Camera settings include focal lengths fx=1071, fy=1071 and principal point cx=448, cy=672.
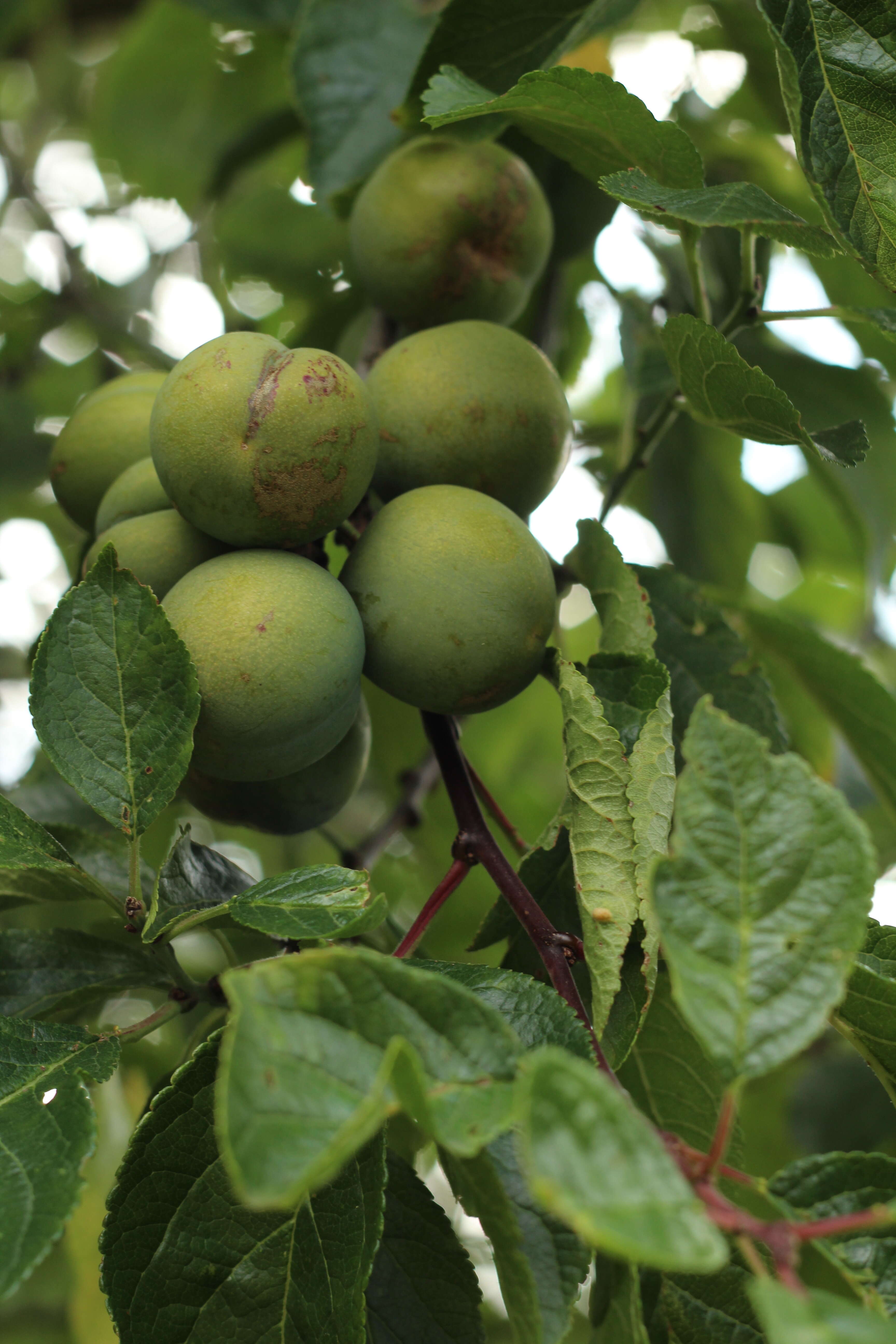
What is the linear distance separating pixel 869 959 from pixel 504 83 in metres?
1.06

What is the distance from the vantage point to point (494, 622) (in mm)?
976

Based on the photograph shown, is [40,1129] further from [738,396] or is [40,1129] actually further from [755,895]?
[738,396]

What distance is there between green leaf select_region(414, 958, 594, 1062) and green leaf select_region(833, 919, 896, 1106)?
206 millimetres

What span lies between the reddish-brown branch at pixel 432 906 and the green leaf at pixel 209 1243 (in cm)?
18

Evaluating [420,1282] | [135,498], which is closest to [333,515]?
[135,498]

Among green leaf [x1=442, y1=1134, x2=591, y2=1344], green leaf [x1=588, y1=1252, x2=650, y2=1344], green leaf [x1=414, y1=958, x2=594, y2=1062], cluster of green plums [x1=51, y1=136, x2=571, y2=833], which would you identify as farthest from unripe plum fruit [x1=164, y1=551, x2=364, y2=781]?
green leaf [x1=588, y1=1252, x2=650, y2=1344]

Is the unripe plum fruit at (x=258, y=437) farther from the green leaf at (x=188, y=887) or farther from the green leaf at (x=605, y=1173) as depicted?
the green leaf at (x=605, y=1173)

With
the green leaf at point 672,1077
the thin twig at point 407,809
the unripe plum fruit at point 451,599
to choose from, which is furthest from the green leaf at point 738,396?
the thin twig at point 407,809

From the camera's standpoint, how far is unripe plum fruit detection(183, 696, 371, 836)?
3.56 feet

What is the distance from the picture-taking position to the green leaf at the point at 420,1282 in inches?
36.2

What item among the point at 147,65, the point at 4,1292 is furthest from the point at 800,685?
the point at 147,65

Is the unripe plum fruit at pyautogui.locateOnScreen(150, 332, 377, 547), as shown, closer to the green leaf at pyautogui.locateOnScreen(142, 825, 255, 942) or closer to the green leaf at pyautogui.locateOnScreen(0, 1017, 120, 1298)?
the green leaf at pyautogui.locateOnScreen(142, 825, 255, 942)

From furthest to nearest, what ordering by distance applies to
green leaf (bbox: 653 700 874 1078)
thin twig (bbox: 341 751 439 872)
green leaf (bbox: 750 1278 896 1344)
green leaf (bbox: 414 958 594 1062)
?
thin twig (bbox: 341 751 439 872) < green leaf (bbox: 414 958 594 1062) < green leaf (bbox: 653 700 874 1078) < green leaf (bbox: 750 1278 896 1344)

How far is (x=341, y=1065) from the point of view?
1.96 feet
